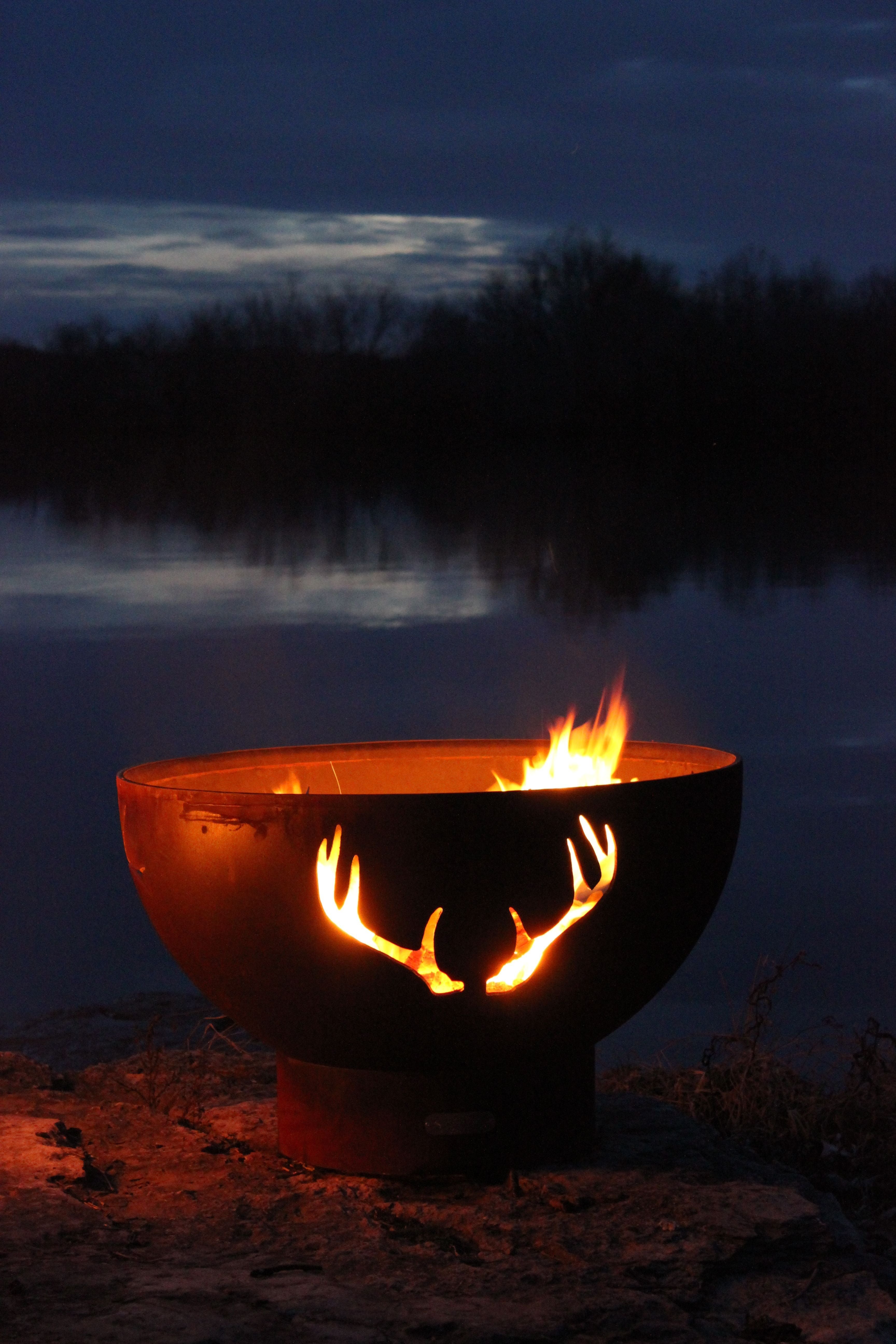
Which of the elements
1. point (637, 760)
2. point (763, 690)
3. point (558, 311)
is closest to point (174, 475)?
point (558, 311)

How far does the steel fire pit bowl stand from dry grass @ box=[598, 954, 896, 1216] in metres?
0.73

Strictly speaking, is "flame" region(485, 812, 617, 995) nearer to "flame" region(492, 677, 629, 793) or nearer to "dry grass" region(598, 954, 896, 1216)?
"flame" region(492, 677, 629, 793)

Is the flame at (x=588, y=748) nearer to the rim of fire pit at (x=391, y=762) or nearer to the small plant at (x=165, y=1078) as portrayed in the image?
the rim of fire pit at (x=391, y=762)

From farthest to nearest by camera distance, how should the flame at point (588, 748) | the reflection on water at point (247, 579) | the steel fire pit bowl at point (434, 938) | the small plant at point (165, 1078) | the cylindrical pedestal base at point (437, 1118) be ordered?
the reflection on water at point (247, 579) → the small plant at point (165, 1078) → the flame at point (588, 748) → the cylindrical pedestal base at point (437, 1118) → the steel fire pit bowl at point (434, 938)

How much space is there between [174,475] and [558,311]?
22834 mm

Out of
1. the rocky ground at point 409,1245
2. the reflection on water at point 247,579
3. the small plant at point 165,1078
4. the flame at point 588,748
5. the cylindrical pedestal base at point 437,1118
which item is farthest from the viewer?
the reflection on water at point 247,579

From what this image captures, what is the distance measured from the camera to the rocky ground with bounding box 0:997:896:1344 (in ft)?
8.64

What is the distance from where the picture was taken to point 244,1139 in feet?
11.8

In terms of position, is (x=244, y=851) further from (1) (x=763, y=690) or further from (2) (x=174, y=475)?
(2) (x=174, y=475)

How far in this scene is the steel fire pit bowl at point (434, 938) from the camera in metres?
2.98

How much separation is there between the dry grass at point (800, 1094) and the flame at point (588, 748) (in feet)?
3.13

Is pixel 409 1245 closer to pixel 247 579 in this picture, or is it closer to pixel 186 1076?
pixel 186 1076

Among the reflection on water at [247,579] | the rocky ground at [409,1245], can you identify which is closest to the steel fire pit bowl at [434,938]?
the rocky ground at [409,1245]

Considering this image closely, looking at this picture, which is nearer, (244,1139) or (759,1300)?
(759,1300)
